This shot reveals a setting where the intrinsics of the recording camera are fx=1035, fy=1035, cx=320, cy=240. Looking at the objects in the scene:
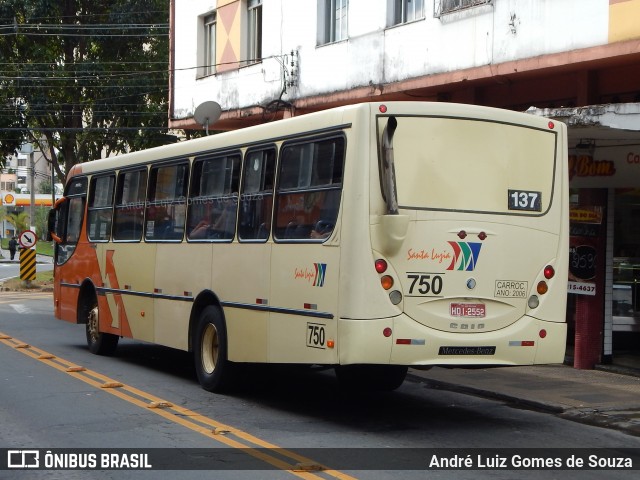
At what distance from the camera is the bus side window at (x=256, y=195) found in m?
11.1

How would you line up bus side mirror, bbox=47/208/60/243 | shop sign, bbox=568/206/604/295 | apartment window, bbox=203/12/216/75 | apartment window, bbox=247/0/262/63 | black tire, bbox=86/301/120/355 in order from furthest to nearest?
1. apartment window, bbox=203/12/216/75
2. apartment window, bbox=247/0/262/63
3. bus side mirror, bbox=47/208/60/243
4. black tire, bbox=86/301/120/355
5. shop sign, bbox=568/206/604/295

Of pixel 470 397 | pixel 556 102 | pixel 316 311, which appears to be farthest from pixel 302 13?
pixel 316 311

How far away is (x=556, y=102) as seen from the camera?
49.9ft

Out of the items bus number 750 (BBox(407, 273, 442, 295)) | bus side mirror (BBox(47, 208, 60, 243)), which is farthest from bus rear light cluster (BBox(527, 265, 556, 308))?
bus side mirror (BBox(47, 208, 60, 243))

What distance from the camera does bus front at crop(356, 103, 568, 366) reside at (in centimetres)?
960

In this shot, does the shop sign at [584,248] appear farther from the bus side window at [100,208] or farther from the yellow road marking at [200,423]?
the bus side window at [100,208]

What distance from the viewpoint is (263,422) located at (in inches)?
405

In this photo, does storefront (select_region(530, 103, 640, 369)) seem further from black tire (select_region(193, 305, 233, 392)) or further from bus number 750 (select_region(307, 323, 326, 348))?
bus number 750 (select_region(307, 323, 326, 348))

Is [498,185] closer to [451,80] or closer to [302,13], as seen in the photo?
[451,80]

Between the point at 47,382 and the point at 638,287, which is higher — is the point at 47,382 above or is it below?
below

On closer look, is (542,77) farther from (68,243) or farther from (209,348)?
(68,243)

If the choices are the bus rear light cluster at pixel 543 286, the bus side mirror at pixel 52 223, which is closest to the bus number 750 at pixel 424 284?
the bus rear light cluster at pixel 543 286

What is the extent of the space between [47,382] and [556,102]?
8.19m

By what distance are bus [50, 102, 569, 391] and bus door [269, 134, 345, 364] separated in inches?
0.7
